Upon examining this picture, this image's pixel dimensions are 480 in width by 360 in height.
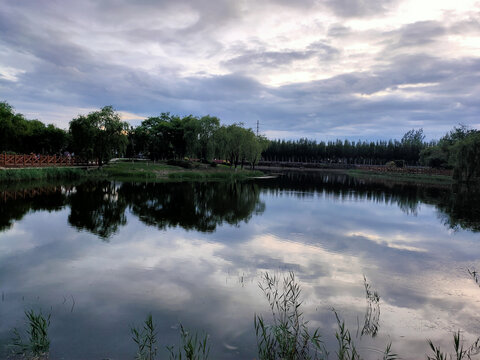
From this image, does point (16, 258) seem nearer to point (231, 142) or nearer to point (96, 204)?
point (96, 204)

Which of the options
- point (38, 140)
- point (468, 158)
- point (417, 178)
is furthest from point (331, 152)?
point (38, 140)

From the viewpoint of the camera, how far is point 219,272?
10617 mm

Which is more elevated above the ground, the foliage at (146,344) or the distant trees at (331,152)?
the distant trees at (331,152)

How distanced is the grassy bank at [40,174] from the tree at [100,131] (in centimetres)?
482

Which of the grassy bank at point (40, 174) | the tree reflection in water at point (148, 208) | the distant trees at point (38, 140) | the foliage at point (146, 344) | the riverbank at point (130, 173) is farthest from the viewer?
the distant trees at point (38, 140)

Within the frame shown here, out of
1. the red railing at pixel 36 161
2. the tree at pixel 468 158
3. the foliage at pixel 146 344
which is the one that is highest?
the tree at pixel 468 158

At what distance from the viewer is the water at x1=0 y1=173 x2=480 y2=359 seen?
23.0ft

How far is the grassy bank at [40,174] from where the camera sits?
3500 cm

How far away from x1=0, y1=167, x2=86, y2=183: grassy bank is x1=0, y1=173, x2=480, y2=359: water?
17.1 meters

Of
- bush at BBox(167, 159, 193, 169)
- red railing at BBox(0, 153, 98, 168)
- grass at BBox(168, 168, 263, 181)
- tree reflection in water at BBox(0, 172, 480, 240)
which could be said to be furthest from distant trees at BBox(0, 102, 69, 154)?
tree reflection in water at BBox(0, 172, 480, 240)

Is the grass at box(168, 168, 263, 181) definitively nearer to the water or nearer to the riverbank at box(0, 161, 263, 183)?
the riverbank at box(0, 161, 263, 183)

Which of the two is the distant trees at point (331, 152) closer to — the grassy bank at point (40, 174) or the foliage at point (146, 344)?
the grassy bank at point (40, 174)

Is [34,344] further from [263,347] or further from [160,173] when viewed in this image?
[160,173]

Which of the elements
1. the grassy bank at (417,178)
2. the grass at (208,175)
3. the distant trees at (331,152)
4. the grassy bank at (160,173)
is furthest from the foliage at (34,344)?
the distant trees at (331,152)
